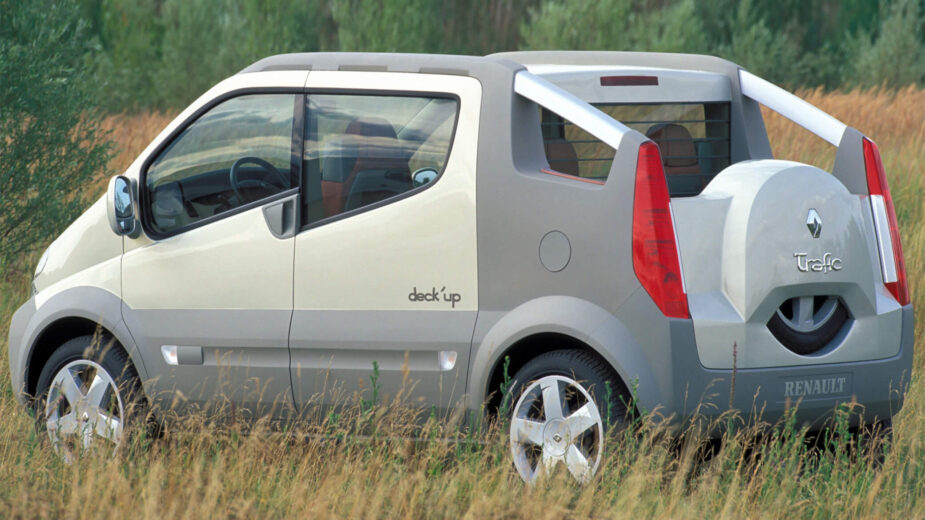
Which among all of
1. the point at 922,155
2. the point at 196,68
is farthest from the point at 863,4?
the point at 922,155

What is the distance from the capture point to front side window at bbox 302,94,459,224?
518cm

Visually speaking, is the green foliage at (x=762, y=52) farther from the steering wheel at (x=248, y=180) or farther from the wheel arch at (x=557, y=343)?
the wheel arch at (x=557, y=343)

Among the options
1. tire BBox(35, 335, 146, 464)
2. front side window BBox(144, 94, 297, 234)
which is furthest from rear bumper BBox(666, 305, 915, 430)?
tire BBox(35, 335, 146, 464)

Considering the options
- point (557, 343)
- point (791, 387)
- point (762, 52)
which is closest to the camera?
point (791, 387)

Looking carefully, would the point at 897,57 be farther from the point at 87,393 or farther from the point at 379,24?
the point at 87,393

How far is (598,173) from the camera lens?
19.6 feet

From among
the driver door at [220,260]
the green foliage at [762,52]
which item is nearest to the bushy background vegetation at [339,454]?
the driver door at [220,260]

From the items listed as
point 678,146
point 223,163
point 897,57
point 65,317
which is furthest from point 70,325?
point 897,57

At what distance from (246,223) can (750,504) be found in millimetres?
2298

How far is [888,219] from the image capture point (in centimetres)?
527

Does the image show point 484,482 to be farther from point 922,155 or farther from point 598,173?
point 922,155

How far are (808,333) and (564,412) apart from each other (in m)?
0.95

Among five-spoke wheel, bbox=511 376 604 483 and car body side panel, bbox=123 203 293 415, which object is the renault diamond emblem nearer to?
five-spoke wheel, bbox=511 376 604 483

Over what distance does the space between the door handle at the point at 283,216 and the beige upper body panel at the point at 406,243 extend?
0.07 meters
